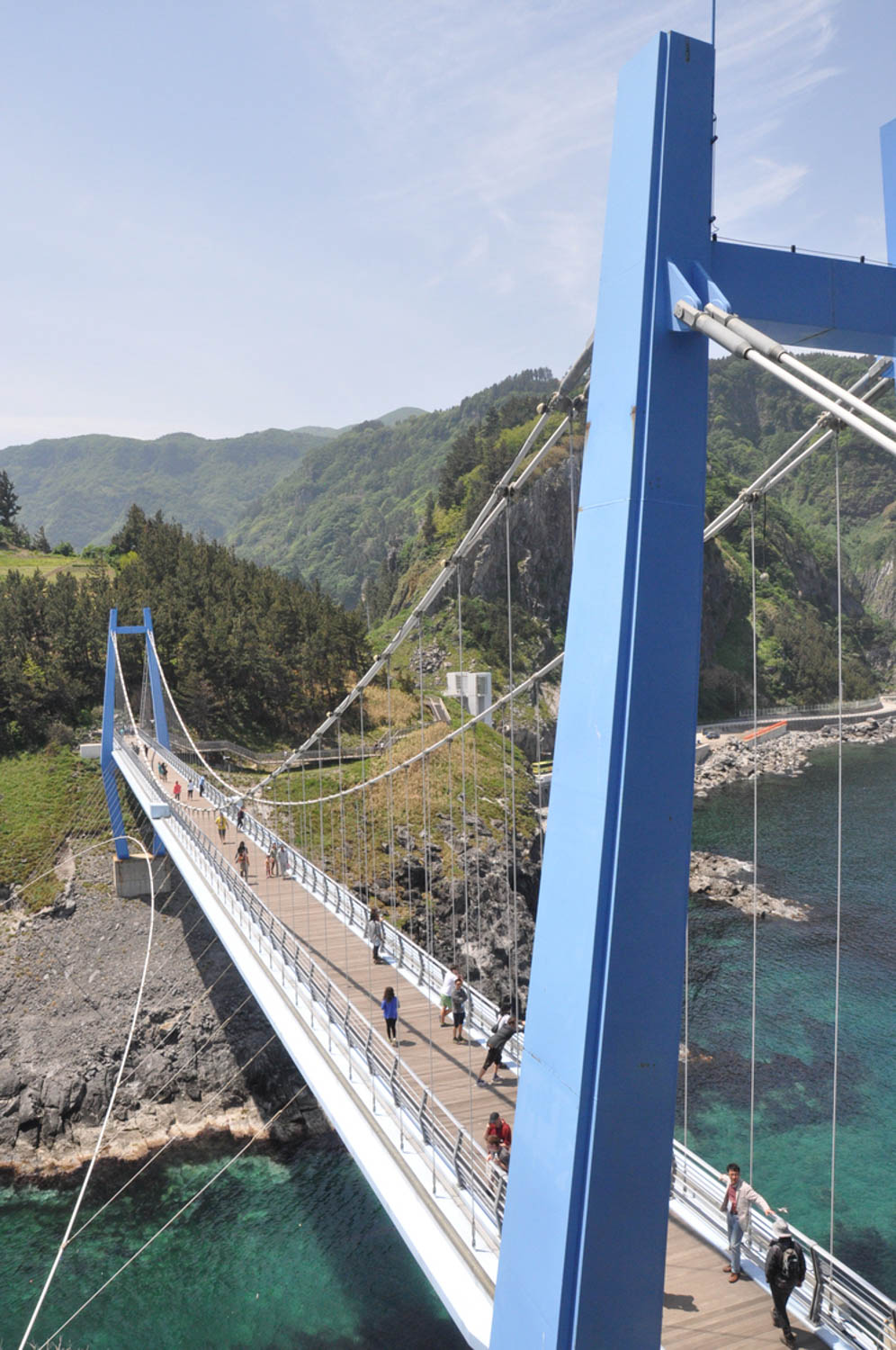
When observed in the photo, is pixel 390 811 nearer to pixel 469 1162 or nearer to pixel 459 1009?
pixel 459 1009

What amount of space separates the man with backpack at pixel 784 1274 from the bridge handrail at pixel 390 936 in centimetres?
267

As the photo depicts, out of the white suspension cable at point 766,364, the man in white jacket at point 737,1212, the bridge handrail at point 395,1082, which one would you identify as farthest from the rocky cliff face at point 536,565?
the white suspension cable at point 766,364

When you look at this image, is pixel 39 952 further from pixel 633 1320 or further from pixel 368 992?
pixel 633 1320

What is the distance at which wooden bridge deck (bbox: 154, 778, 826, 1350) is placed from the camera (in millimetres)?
6449

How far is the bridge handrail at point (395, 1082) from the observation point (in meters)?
7.83

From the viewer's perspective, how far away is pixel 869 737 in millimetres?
66062

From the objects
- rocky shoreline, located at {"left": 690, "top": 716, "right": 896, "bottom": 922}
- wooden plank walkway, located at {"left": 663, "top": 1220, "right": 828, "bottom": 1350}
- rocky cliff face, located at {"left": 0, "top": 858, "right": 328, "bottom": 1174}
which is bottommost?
rocky cliff face, located at {"left": 0, "top": 858, "right": 328, "bottom": 1174}

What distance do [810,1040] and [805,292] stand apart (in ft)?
72.3

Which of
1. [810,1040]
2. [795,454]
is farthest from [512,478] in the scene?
[810,1040]

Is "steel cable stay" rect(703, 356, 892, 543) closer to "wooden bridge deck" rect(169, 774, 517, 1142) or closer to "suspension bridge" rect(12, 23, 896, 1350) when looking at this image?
"suspension bridge" rect(12, 23, 896, 1350)

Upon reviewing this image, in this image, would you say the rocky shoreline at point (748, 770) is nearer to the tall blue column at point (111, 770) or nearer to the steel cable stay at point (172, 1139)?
the steel cable stay at point (172, 1139)

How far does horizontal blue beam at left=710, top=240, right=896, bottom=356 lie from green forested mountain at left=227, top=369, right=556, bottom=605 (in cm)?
Answer: 11932

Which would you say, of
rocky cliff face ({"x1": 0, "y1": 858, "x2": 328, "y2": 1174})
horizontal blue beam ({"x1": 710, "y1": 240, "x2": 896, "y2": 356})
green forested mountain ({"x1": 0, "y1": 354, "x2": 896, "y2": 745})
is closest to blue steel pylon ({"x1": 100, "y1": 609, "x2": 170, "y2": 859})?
rocky cliff face ({"x1": 0, "y1": 858, "x2": 328, "y2": 1174})

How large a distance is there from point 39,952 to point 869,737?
57.3m
